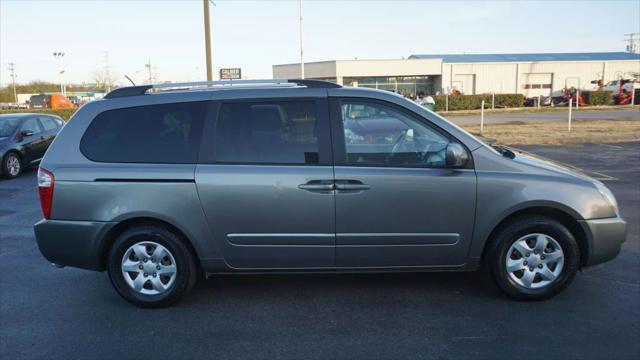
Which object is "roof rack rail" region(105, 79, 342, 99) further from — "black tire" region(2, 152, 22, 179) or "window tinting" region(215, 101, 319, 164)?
"black tire" region(2, 152, 22, 179)

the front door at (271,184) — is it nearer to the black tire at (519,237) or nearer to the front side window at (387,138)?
the front side window at (387,138)

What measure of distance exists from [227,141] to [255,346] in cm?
163

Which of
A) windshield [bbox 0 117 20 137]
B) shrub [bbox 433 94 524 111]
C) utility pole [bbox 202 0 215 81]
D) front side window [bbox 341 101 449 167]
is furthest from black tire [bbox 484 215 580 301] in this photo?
shrub [bbox 433 94 524 111]

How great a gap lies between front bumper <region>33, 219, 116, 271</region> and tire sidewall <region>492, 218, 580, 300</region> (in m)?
3.20

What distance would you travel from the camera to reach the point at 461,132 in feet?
14.5

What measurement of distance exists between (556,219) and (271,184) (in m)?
2.37

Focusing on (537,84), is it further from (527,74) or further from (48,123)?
(48,123)

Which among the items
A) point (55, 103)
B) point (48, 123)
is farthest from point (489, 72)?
point (48, 123)

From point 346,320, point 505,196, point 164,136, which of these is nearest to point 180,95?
point 164,136

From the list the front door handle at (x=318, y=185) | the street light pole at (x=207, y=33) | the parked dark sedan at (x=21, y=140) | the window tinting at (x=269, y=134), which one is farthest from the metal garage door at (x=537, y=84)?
the front door handle at (x=318, y=185)

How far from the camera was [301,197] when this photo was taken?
14.0 ft

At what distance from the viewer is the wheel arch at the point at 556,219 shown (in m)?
4.36

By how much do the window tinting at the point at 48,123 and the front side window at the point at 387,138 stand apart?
39.1 feet

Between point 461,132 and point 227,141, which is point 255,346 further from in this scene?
point 461,132
